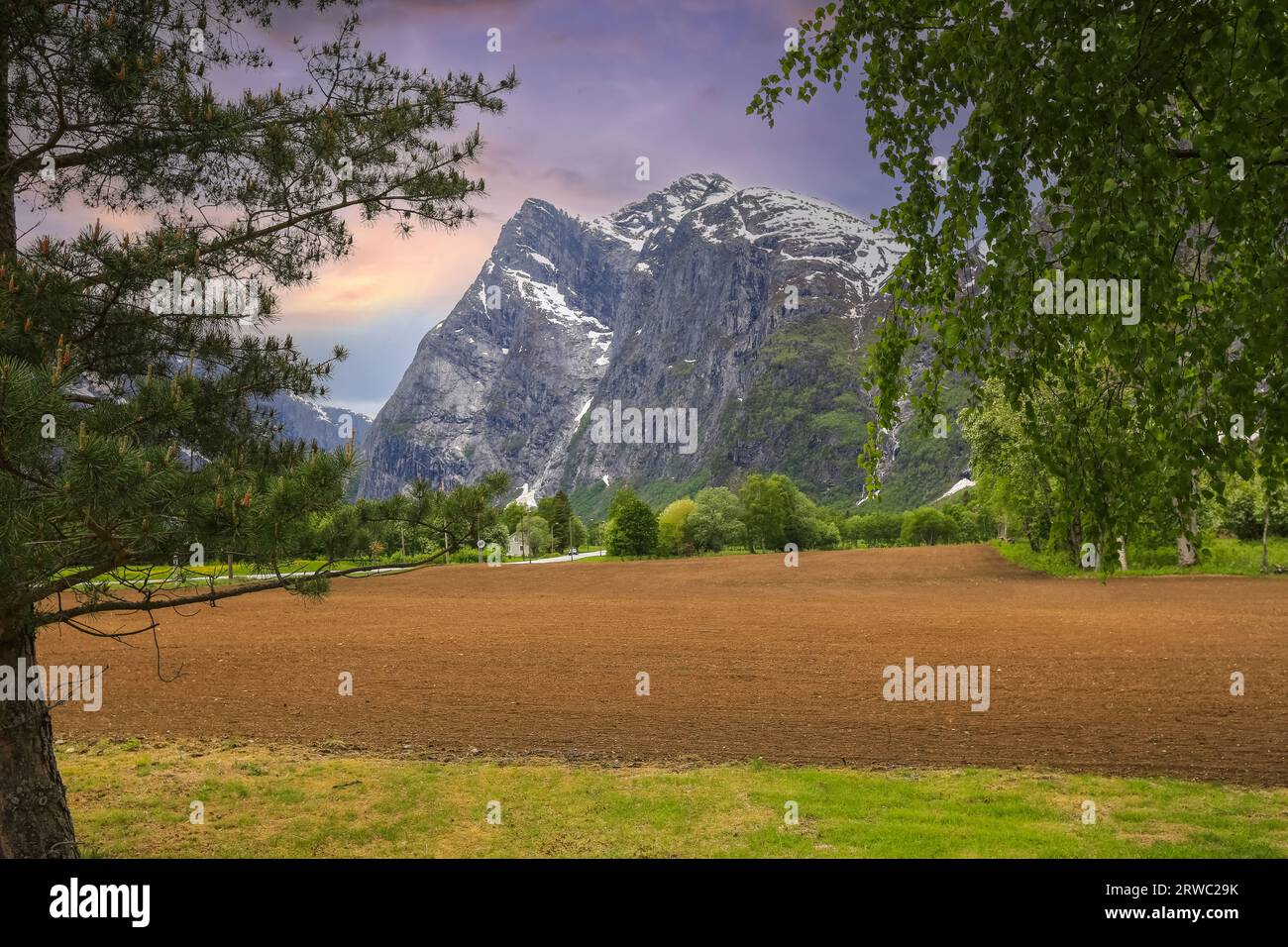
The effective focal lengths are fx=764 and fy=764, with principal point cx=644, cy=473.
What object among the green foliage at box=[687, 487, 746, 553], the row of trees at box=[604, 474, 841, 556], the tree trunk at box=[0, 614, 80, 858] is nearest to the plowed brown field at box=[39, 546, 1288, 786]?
the tree trunk at box=[0, 614, 80, 858]

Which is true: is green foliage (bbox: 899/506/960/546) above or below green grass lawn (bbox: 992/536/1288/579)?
below

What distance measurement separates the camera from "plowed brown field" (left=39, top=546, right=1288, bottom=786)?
40.2ft

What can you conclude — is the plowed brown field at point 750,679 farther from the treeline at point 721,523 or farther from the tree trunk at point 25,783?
the treeline at point 721,523

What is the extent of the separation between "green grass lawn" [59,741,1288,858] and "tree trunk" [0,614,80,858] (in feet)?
4.65

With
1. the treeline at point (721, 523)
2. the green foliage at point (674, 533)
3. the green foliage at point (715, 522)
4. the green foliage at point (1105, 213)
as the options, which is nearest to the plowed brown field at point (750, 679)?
the green foliage at point (1105, 213)

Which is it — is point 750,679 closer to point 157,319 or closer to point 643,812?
point 643,812

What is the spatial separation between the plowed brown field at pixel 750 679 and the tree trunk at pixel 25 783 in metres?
5.77

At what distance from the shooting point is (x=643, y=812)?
9.02m

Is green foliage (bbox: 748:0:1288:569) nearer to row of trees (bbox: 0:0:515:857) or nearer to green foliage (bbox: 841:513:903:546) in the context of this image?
row of trees (bbox: 0:0:515:857)

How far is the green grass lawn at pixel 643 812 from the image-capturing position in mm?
7793

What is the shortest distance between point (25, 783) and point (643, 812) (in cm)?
605
